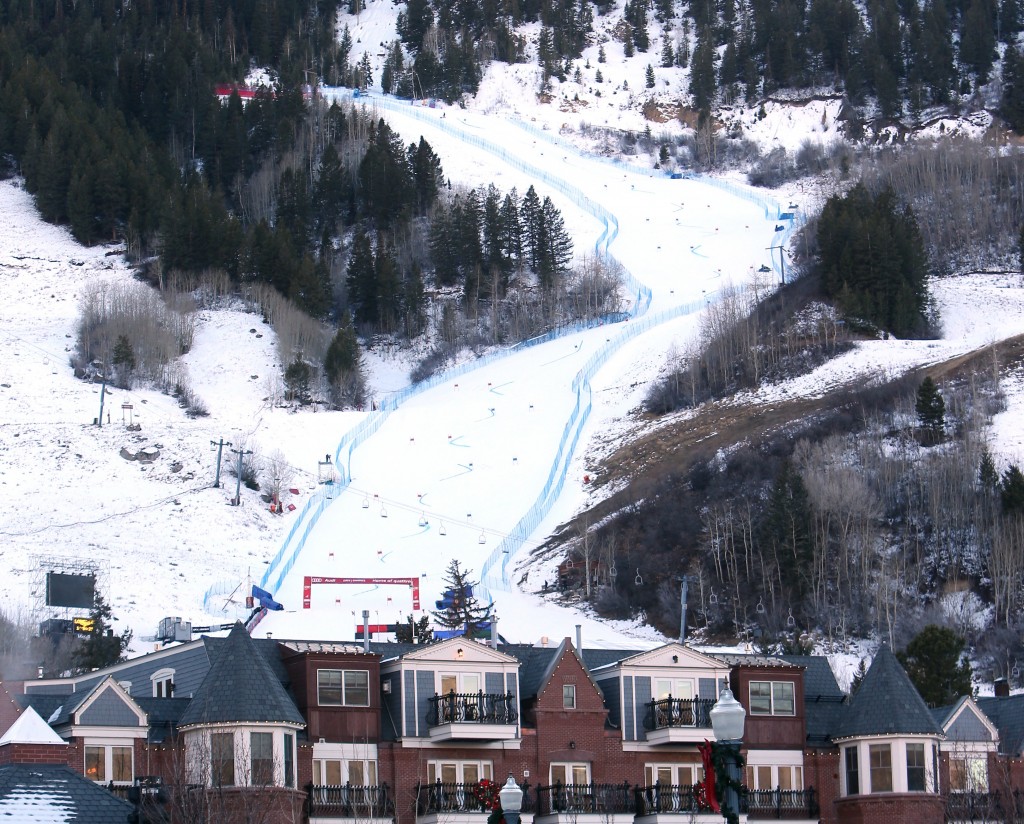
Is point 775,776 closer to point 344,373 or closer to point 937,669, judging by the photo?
point 937,669

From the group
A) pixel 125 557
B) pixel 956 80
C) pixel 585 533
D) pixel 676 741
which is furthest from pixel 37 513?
pixel 956 80

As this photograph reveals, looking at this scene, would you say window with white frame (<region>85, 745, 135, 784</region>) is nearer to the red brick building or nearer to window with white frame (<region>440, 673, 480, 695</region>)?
the red brick building

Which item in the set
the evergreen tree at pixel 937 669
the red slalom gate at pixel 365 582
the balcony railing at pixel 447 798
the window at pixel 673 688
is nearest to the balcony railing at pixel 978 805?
the window at pixel 673 688

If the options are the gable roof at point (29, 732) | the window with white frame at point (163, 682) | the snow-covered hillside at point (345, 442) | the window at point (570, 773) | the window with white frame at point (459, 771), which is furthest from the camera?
the snow-covered hillside at point (345, 442)

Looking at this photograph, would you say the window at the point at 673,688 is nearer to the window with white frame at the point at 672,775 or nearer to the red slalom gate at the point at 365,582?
the window with white frame at the point at 672,775

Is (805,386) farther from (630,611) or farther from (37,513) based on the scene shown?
(37,513)

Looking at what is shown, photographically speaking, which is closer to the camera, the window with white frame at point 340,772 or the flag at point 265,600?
the window with white frame at point 340,772
